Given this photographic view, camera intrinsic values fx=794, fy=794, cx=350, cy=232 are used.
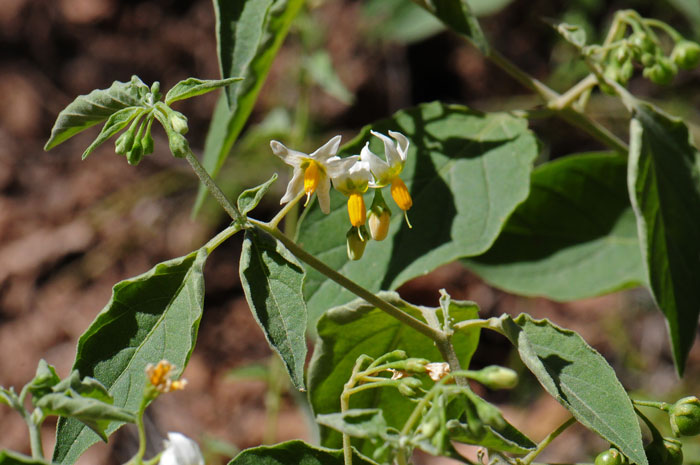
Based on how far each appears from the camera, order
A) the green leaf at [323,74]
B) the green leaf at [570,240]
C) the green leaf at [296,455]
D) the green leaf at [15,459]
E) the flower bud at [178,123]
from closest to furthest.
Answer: the green leaf at [15,459] → the flower bud at [178,123] → the green leaf at [296,455] → the green leaf at [570,240] → the green leaf at [323,74]

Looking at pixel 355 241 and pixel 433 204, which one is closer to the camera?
pixel 355 241

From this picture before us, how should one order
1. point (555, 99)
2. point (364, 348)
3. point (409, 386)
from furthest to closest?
point (555, 99) < point (364, 348) < point (409, 386)

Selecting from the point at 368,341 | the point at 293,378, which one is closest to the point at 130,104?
the point at 293,378

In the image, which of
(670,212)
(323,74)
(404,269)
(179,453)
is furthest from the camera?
(323,74)

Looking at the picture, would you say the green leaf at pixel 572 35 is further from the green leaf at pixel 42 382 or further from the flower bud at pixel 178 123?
the green leaf at pixel 42 382

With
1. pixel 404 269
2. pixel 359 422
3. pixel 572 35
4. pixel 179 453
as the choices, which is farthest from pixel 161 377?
pixel 572 35

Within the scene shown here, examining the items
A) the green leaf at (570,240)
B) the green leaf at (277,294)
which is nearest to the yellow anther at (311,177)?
the green leaf at (277,294)

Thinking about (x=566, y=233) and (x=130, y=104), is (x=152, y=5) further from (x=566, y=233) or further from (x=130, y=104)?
(x=130, y=104)

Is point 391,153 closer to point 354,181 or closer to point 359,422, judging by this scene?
point 354,181
